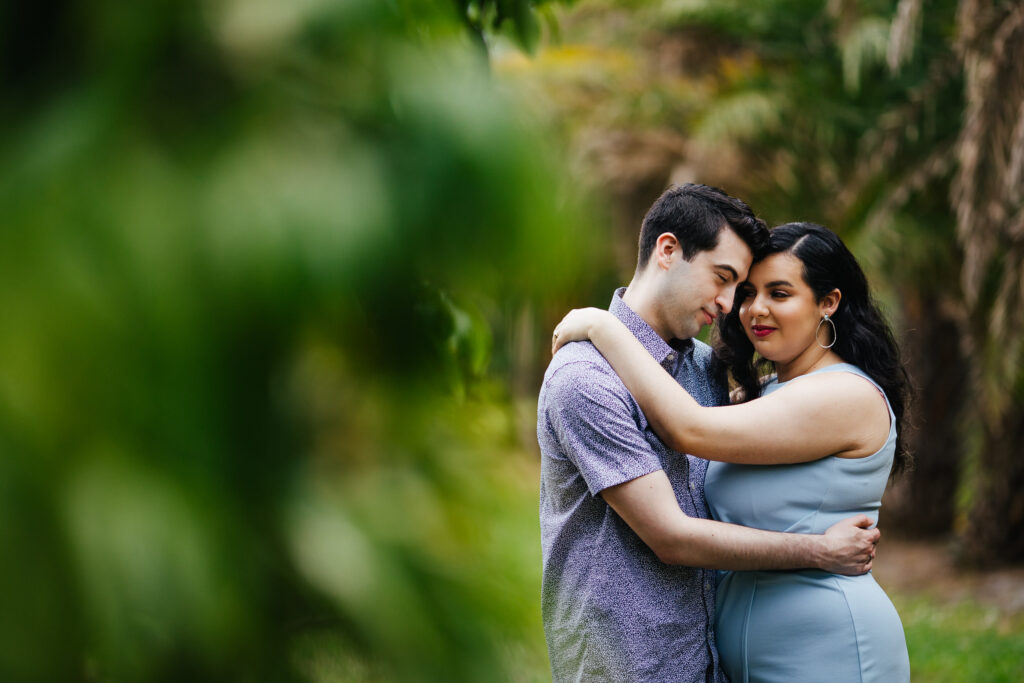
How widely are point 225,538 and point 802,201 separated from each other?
926 centimetres

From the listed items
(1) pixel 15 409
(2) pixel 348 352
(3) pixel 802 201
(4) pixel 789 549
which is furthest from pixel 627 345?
(3) pixel 802 201

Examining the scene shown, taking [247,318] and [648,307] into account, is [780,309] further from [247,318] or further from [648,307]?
[247,318]

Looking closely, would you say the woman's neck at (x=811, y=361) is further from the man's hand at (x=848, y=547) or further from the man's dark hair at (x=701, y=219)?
the man's hand at (x=848, y=547)

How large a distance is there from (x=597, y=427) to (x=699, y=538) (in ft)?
1.22

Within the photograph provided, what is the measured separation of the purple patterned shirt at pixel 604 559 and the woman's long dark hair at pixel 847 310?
67cm

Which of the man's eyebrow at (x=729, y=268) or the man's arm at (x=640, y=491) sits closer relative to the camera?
the man's arm at (x=640, y=491)

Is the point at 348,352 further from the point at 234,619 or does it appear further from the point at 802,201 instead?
the point at 802,201

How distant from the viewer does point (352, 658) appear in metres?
0.54

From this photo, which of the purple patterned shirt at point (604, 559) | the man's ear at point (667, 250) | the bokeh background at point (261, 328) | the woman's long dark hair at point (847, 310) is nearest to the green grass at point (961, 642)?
the woman's long dark hair at point (847, 310)

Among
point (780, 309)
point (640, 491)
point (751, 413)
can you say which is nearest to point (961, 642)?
point (780, 309)

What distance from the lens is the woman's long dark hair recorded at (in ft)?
9.03

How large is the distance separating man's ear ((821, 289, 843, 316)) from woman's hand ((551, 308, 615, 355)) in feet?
2.30

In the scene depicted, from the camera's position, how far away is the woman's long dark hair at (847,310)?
2752mm

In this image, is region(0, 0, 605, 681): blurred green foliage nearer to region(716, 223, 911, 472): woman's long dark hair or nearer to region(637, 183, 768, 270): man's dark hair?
region(637, 183, 768, 270): man's dark hair
